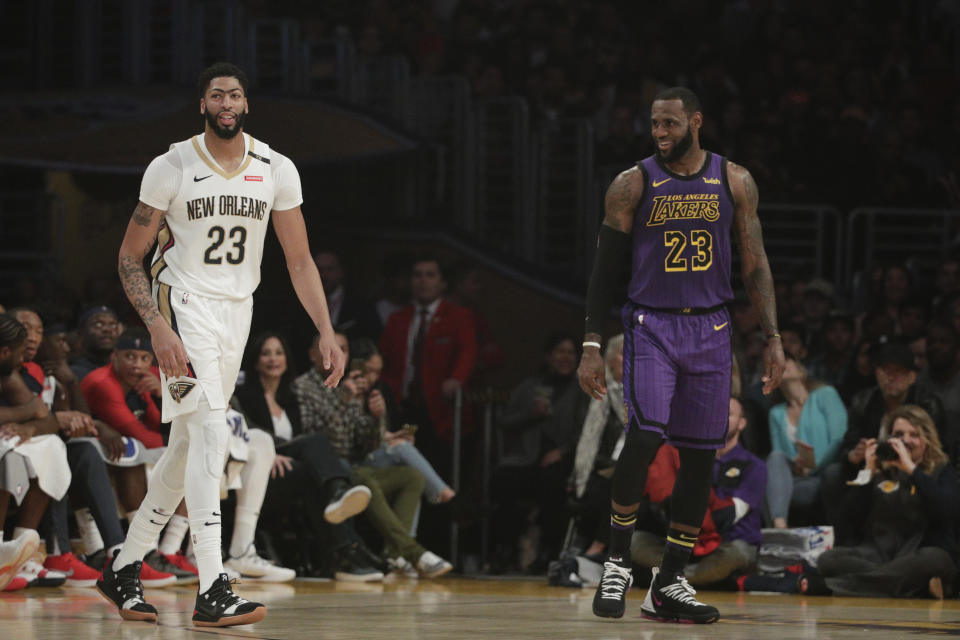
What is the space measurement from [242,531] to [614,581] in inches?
136

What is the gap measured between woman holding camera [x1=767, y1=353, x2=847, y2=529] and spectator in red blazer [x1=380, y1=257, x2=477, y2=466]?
2320 millimetres

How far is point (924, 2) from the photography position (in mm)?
17484

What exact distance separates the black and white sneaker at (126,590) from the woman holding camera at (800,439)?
4.78 meters

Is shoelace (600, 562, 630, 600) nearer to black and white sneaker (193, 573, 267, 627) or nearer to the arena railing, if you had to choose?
black and white sneaker (193, 573, 267, 627)

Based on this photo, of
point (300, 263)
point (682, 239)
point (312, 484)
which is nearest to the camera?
point (300, 263)

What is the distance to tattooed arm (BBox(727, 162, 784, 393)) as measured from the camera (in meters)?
6.65

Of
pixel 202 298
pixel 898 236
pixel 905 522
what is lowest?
pixel 905 522

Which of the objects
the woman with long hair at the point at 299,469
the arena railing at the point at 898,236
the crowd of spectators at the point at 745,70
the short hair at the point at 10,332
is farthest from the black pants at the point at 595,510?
the crowd of spectators at the point at 745,70

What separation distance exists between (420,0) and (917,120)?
6046mm

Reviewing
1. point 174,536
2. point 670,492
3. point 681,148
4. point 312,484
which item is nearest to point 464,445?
point 312,484

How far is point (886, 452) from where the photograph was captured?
8977 millimetres

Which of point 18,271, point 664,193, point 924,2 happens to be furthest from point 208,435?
point 924,2

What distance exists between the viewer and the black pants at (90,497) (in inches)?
338

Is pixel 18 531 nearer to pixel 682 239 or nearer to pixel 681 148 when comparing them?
pixel 682 239
